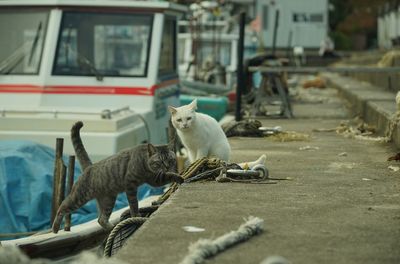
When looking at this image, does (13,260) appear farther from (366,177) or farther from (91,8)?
(91,8)

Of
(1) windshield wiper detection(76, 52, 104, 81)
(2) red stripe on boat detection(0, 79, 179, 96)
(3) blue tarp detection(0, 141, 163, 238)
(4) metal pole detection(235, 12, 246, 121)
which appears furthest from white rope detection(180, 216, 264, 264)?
(4) metal pole detection(235, 12, 246, 121)

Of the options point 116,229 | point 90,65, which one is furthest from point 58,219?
point 90,65

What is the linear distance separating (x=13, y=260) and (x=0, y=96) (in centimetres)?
830

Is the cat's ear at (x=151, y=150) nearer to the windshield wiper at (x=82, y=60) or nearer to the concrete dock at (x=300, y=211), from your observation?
the concrete dock at (x=300, y=211)

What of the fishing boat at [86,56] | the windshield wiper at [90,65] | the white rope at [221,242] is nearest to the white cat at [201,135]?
the white rope at [221,242]

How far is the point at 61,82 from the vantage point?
1292cm

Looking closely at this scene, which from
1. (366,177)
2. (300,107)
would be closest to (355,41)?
(300,107)

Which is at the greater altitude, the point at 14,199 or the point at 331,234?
the point at 331,234

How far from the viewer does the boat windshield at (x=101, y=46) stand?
1302 centimetres

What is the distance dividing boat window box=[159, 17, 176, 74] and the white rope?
25.9 ft

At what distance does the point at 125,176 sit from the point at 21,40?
6609 mm

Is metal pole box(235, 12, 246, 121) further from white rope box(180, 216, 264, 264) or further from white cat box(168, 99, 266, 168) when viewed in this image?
white rope box(180, 216, 264, 264)

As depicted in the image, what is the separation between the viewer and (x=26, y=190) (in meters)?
9.24

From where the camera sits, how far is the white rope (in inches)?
191
